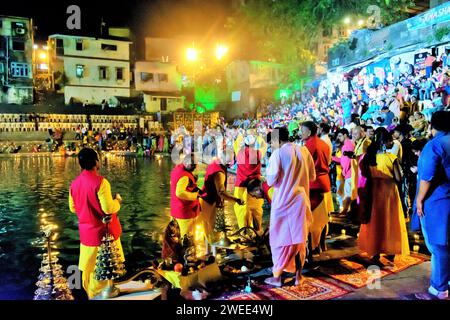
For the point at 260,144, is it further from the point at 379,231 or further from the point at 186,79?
the point at 186,79

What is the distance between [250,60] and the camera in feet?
129

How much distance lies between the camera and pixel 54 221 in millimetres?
8711

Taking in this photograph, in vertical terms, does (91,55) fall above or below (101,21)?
below

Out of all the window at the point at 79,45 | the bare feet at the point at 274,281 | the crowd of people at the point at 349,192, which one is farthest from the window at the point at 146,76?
the bare feet at the point at 274,281

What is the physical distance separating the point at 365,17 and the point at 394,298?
865 inches

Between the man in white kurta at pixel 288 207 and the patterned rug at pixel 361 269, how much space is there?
66 centimetres

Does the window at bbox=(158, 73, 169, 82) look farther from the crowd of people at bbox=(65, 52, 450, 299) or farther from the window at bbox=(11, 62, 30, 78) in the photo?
the crowd of people at bbox=(65, 52, 450, 299)

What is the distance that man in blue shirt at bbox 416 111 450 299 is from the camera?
4.03m

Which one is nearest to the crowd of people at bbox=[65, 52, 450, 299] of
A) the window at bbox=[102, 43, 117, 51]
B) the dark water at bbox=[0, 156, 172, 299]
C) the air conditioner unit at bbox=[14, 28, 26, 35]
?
the dark water at bbox=[0, 156, 172, 299]

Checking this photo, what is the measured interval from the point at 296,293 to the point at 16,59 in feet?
137

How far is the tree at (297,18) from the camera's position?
2208cm

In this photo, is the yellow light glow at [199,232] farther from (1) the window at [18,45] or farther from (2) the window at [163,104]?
(1) the window at [18,45]

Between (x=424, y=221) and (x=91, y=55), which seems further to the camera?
(x=91, y=55)

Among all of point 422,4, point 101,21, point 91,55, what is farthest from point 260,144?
point 101,21
